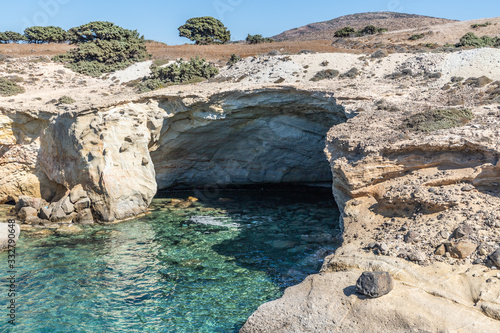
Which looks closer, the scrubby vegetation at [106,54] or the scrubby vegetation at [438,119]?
the scrubby vegetation at [438,119]

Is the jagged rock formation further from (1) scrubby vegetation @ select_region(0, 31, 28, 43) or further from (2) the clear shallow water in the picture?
(1) scrubby vegetation @ select_region(0, 31, 28, 43)

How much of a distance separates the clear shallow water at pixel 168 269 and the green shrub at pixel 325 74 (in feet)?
24.7

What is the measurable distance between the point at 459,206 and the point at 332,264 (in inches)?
142

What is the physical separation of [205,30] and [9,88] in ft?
101

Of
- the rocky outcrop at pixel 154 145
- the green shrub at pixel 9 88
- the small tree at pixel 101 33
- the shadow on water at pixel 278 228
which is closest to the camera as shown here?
the shadow on water at pixel 278 228

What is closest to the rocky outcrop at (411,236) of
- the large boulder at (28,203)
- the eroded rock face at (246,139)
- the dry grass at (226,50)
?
the eroded rock face at (246,139)

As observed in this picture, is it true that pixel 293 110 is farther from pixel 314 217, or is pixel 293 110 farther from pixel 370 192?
pixel 370 192

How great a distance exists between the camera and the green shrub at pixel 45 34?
4897 cm

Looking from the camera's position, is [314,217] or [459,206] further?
[314,217]

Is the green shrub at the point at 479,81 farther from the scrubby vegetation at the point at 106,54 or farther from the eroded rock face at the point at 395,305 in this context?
the scrubby vegetation at the point at 106,54

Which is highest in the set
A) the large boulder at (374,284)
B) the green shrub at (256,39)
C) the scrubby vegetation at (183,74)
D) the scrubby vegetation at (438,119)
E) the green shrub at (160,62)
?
the green shrub at (256,39)

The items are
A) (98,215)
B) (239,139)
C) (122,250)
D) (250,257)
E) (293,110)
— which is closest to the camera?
(250,257)

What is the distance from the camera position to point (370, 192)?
1184 centimetres

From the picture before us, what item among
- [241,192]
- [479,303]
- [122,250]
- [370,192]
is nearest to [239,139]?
[241,192]
